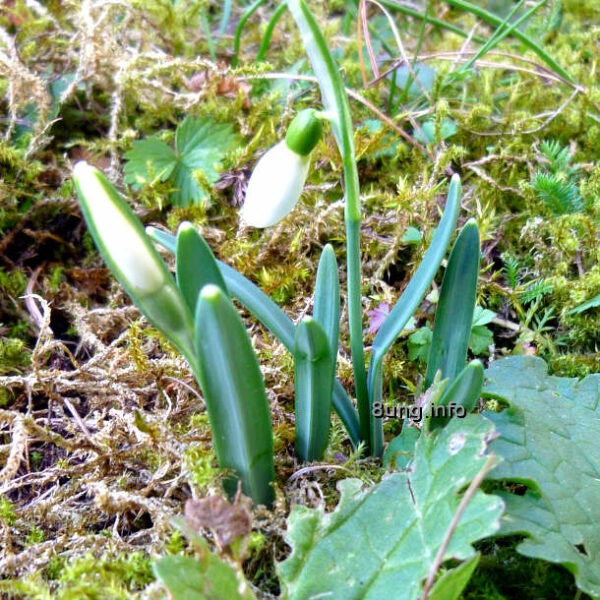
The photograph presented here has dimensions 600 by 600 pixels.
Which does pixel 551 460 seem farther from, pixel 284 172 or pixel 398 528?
pixel 284 172

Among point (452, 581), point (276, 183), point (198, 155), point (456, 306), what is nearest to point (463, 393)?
point (456, 306)

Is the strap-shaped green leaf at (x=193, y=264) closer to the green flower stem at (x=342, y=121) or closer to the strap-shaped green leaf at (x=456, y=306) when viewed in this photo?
the green flower stem at (x=342, y=121)

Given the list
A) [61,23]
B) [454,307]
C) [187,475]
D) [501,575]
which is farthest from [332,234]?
[61,23]

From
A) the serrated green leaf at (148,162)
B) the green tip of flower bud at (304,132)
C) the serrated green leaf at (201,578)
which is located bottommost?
the serrated green leaf at (201,578)

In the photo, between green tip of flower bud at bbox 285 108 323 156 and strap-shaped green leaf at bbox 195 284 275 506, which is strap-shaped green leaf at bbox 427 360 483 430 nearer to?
strap-shaped green leaf at bbox 195 284 275 506

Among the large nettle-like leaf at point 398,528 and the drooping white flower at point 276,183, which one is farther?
the drooping white flower at point 276,183

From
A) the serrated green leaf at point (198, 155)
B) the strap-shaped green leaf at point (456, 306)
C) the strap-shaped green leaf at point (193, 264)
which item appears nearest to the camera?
the strap-shaped green leaf at point (193, 264)

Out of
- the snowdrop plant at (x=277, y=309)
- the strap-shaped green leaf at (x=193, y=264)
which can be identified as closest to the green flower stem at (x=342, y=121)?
the snowdrop plant at (x=277, y=309)
